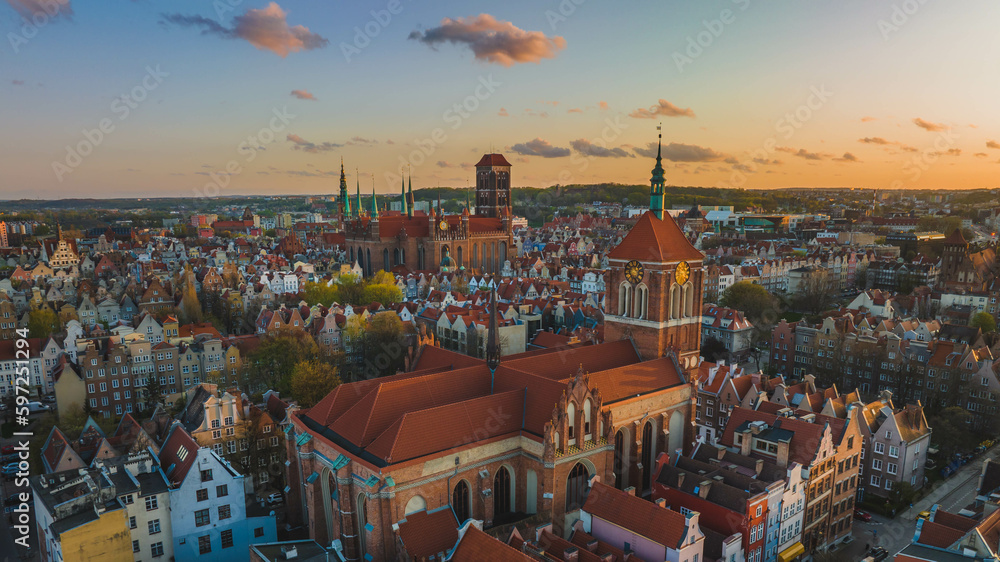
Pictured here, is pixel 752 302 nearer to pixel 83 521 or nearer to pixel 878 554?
pixel 878 554

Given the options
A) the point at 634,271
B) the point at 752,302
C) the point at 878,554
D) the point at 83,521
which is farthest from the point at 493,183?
the point at 83,521

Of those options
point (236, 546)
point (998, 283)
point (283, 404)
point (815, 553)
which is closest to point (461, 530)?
point (236, 546)

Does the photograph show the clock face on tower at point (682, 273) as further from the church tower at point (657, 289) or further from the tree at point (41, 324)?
the tree at point (41, 324)

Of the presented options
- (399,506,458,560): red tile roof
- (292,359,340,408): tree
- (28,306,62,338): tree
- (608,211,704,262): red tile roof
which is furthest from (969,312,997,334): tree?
(28,306,62,338): tree

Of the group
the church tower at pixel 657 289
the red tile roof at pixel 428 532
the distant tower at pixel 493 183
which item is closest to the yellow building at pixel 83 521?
the red tile roof at pixel 428 532

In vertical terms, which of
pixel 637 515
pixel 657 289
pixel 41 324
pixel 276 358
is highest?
pixel 657 289

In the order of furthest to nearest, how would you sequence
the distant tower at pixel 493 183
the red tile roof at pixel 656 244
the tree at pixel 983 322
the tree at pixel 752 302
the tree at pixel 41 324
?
the distant tower at pixel 493 183 → the tree at pixel 752 302 → the tree at pixel 983 322 → the tree at pixel 41 324 → the red tile roof at pixel 656 244

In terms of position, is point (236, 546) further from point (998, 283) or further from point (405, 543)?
point (998, 283)
